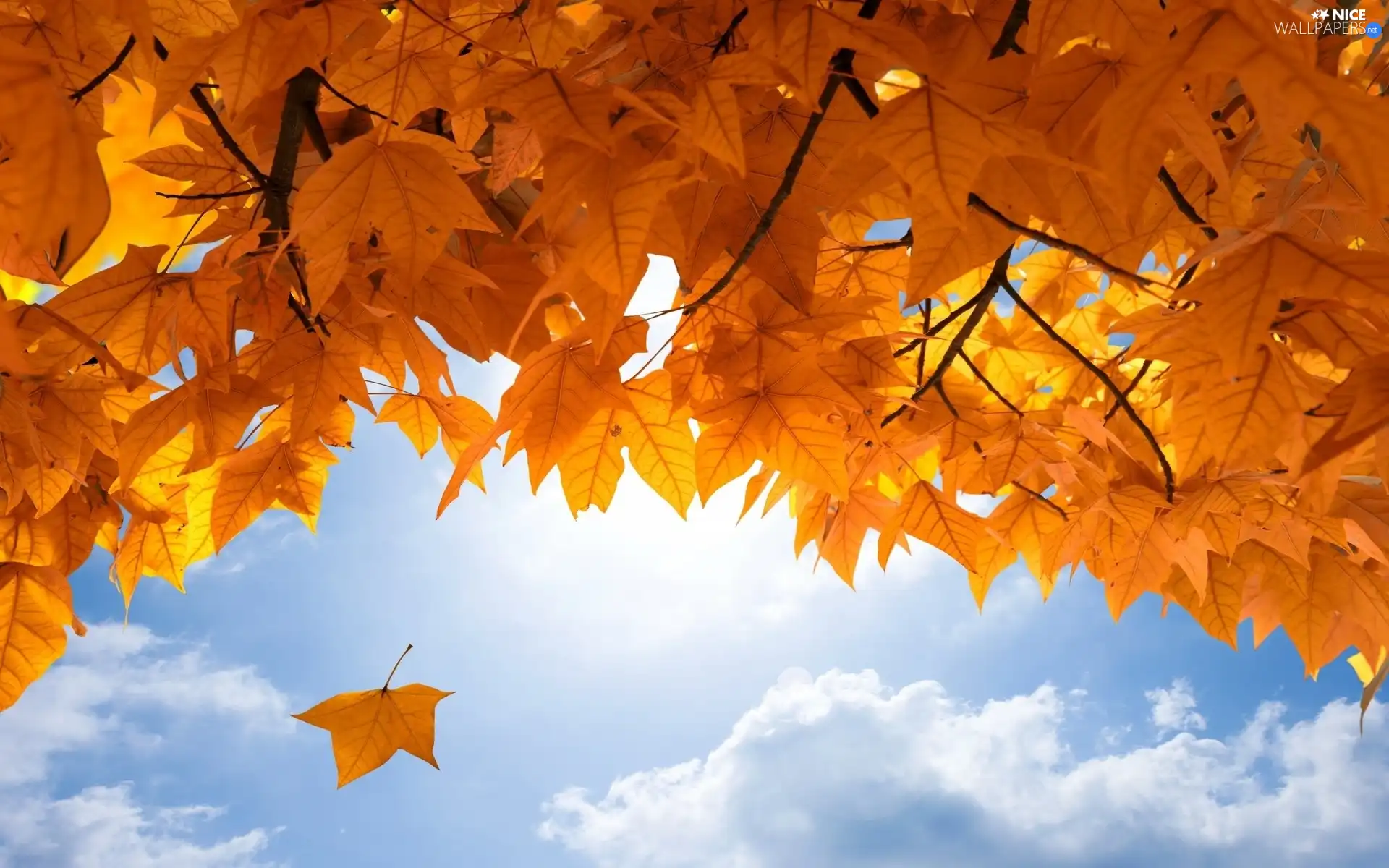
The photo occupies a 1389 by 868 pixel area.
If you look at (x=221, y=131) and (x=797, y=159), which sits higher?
(x=221, y=131)

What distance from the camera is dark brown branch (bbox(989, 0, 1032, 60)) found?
0.59 metres

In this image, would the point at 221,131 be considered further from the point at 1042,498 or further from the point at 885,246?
the point at 1042,498

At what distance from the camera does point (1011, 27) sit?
23.3 inches

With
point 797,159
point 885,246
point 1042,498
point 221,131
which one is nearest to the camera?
point 797,159

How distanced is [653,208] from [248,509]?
646 millimetres

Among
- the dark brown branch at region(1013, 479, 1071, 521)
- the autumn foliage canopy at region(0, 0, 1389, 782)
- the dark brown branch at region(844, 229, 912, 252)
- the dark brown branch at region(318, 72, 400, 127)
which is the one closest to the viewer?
the autumn foliage canopy at region(0, 0, 1389, 782)

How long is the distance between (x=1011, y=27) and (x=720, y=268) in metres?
0.27

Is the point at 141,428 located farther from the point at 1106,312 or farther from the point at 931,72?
the point at 1106,312

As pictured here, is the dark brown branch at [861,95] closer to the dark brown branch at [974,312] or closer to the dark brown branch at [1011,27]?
the dark brown branch at [1011,27]

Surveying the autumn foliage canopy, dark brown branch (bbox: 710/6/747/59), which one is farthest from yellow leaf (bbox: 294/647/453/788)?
dark brown branch (bbox: 710/6/747/59)

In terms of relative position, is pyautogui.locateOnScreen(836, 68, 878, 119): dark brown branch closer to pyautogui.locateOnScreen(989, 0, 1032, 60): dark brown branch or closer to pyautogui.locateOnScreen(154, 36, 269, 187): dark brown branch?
pyautogui.locateOnScreen(989, 0, 1032, 60): dark brown branch

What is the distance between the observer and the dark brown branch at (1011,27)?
0.59m
